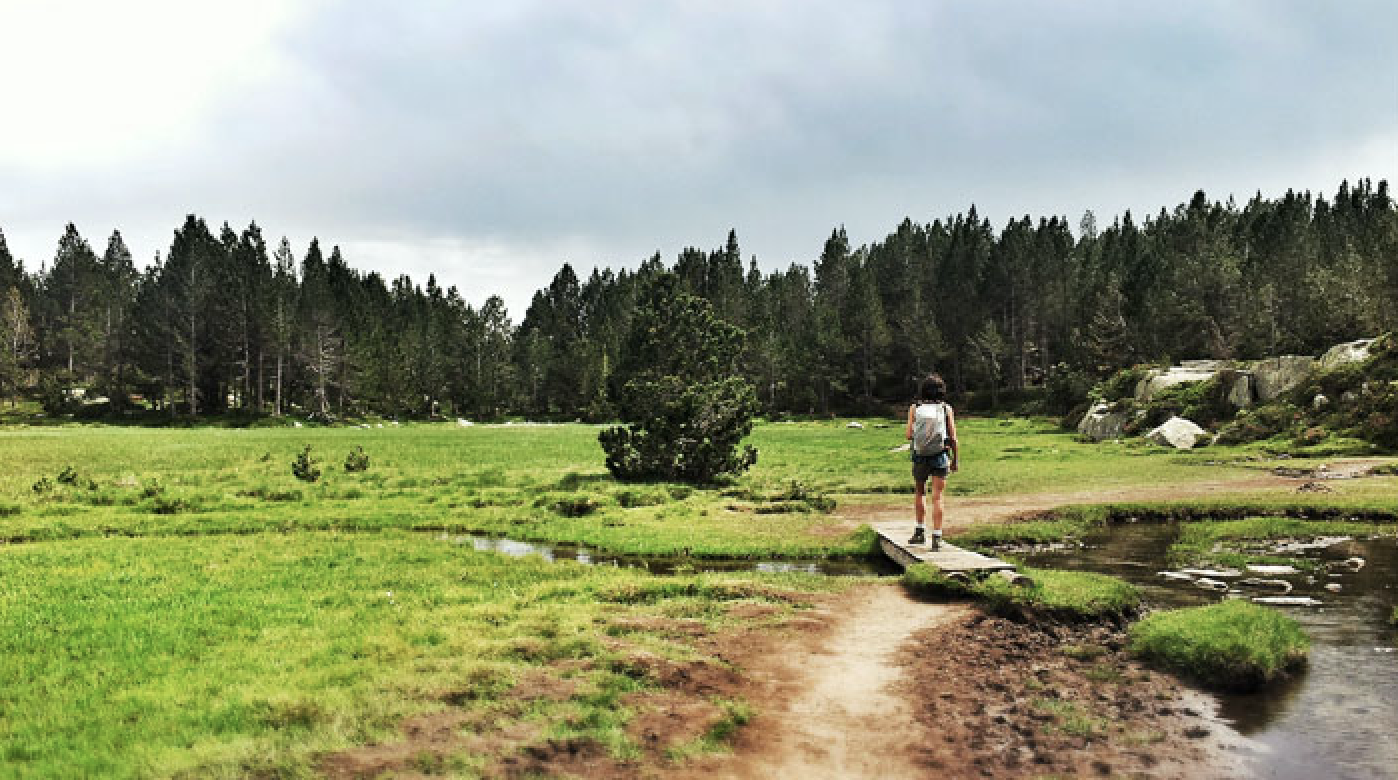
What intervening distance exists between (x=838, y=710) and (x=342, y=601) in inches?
344

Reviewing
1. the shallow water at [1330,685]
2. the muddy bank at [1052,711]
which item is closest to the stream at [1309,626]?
the shallow water at [1330,685]

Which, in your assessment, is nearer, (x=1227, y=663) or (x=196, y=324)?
(x=1227, y=663)

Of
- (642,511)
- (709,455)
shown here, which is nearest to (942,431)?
(642,511)

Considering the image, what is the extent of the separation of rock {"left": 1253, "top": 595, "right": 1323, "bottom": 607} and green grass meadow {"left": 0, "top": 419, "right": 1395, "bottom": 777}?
733 centimetres

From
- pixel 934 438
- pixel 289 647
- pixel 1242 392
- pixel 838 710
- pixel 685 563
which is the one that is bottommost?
pixel 685 563

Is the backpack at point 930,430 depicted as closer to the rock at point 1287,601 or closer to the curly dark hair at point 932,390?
the curly dark hair at point 932,390

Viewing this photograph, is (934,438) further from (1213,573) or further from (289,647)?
(289,647)

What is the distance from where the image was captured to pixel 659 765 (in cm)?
669

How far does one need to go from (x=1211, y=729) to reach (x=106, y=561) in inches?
784

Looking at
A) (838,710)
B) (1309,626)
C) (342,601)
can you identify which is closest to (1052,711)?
(838,710)

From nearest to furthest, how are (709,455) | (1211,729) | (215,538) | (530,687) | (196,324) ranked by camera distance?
(1211,729)
(530,687)
(215,538)
(709,455)
(196,324)

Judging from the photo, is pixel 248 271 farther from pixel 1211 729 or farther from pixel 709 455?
pixel 1211 729

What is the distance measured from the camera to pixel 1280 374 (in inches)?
1981

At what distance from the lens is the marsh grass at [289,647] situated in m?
7.20
